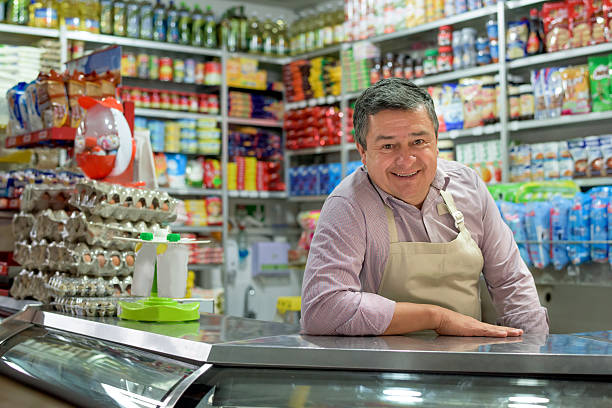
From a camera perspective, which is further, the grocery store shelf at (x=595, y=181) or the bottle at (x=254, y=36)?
the bottle at (x=254, y=36)

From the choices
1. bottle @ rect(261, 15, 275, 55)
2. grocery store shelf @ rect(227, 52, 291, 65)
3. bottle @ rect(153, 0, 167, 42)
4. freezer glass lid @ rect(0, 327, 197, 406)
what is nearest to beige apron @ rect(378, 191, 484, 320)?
freezer glass lid @ rect(0, 327, 197, 406)

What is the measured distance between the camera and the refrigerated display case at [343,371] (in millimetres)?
1279

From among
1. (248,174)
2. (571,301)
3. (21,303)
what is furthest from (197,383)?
(248,174)

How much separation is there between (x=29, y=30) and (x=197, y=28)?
1.50 meters

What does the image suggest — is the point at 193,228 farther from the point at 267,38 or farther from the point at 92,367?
the point at 92,367

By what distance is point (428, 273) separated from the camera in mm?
1826

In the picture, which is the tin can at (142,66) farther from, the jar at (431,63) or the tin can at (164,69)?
the jar at (431,63)

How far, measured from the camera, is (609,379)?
129cm

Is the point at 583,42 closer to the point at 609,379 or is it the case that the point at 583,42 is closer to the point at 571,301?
the point at 571,301

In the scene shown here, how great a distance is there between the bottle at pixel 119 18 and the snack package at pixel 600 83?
12.4 ft

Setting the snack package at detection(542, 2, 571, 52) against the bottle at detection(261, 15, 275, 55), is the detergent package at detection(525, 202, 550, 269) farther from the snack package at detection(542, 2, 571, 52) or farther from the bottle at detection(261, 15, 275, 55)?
the bottle at detection(261, 15, 275, 55)

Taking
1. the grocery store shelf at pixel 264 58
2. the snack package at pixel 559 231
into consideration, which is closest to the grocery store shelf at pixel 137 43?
the grocery store shelf at pixel 264 58

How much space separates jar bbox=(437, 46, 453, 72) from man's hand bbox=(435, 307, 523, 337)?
4.00m

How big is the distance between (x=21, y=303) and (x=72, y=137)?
0.74 meters
